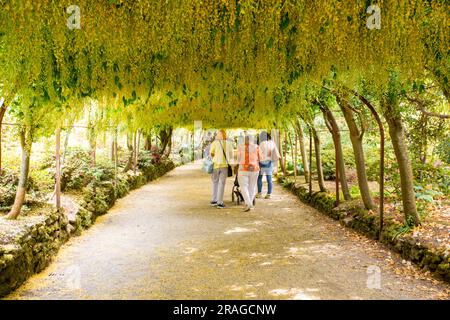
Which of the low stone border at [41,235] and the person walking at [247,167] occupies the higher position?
the person walking at [247,167]

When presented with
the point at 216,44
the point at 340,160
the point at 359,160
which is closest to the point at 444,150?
the point at 340,160

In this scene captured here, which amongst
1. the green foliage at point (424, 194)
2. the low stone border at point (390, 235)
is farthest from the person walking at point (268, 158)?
the green foliage at point (424, 194)

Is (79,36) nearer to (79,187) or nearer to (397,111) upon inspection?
(397,111)

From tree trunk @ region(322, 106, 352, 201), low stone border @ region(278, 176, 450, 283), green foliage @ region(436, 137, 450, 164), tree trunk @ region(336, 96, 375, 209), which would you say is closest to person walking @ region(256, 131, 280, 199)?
low stone border @ region(278, 176, 450, 283)

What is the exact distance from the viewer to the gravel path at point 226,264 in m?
3.56

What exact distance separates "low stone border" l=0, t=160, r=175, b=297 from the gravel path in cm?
13

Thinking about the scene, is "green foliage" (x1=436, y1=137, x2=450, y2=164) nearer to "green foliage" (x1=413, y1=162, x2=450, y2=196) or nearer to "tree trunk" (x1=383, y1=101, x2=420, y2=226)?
"green foliage" (x1=413, y1=162, x2=450, y2=196)

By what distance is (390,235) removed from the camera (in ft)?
15.8

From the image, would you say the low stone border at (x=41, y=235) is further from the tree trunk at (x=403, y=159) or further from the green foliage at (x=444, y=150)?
the green foliage at (x=444, y=150)

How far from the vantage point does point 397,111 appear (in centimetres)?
482

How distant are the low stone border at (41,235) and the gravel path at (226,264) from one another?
130 millimetres

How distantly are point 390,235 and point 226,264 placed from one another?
77.2 inches
